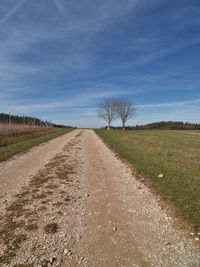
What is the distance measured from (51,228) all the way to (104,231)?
4.37 feet

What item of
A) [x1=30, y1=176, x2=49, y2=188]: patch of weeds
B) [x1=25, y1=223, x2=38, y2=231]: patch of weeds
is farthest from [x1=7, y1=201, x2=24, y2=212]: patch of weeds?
[x1=30, y1=176, x2=49, y2=188]: patch of weeds

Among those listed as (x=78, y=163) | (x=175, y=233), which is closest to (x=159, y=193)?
(x=175, y=233)

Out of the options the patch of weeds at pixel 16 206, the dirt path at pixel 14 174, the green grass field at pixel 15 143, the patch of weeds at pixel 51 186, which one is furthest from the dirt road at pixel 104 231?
the green grass field at pixel 15 143

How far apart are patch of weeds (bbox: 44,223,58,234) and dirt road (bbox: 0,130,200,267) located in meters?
0.07

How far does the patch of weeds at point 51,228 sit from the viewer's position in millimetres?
3882

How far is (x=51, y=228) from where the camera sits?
157 inches

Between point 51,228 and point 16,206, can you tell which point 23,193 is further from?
point 51,228

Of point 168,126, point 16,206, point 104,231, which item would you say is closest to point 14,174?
point 16,206

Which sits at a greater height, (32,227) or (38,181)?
(38,181)

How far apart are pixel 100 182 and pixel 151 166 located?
11.9 ft

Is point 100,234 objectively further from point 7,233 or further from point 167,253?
point 7,233

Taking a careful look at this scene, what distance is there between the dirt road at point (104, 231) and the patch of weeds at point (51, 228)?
73 millimetres

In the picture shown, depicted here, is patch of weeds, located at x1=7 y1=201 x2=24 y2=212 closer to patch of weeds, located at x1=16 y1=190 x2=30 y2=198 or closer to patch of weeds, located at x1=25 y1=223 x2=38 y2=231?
patch of weeds, located at x1=16 y1=190 x2=30 y2=198

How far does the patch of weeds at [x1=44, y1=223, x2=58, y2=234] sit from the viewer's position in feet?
12.7
